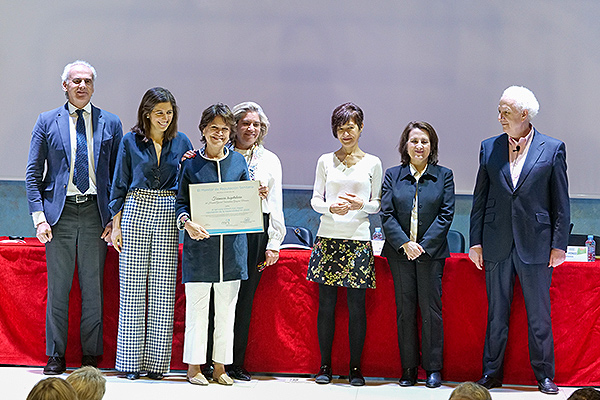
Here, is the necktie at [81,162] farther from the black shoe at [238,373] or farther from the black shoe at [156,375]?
the black shoe at [238,373]

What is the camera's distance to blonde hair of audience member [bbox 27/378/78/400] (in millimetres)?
1736

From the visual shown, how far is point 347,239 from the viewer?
4098 millimetres

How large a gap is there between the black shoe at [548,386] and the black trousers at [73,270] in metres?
2.58

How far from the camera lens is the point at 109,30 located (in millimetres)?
5855

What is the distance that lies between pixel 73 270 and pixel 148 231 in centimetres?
57

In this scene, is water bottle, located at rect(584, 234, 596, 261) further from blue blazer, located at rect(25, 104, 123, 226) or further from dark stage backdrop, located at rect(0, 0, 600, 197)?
blue blazer, located at rect(25, 104, 123, 226)

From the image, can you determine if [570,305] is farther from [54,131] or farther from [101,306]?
[54,131]

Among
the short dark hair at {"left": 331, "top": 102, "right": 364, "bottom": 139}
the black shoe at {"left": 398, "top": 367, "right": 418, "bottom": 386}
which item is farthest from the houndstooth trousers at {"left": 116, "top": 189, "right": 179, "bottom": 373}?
the black shoe at {"left": 398, "top": 367, "right": 418, "bottom": 386}

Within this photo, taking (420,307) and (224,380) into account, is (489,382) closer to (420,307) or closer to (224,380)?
(420,307)

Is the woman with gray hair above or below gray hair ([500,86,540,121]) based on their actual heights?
below

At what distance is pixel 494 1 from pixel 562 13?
20.6 inches

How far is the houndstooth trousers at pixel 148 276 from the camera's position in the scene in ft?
13.3

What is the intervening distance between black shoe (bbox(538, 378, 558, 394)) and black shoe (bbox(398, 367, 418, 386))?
0.70 m

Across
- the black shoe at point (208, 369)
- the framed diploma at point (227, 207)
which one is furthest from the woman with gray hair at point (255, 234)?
the framed diploma at point (227, 207)
